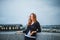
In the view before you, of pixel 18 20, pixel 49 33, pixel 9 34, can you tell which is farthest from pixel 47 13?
pixel 9 34

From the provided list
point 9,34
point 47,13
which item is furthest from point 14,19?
point 47,13

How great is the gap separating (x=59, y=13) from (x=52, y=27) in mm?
275

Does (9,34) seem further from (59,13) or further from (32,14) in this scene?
(59,13)

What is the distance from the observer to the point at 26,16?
7.43 feet

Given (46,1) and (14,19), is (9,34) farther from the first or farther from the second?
(46,1)

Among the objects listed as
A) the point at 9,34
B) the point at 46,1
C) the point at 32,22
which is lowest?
the point at 9,34

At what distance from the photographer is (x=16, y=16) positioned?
2.29 m

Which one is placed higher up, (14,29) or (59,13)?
(59,13)

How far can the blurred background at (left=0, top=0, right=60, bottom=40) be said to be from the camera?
224cm

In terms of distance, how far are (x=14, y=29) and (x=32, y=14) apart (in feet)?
1.37

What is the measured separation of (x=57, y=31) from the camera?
2.22m

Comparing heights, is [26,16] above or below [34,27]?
above

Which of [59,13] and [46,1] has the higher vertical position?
[46,1]

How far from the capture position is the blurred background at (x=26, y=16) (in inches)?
88.2
